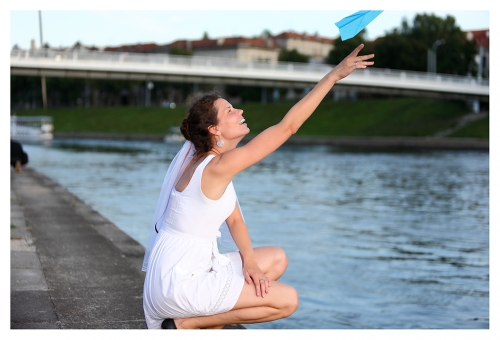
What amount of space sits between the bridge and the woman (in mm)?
35575

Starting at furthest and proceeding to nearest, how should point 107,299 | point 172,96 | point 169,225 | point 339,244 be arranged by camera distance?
point 172,96 → point 339,244 → point 107,299 → point 169,225

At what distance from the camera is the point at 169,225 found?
3.49 m

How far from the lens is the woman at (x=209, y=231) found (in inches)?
130

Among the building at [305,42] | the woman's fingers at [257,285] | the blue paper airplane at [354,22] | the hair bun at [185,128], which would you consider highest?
the building at [305,42]

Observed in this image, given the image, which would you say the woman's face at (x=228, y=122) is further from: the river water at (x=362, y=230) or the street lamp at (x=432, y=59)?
the street lamp at (x=432, y=59)

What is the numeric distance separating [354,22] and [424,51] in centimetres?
6232

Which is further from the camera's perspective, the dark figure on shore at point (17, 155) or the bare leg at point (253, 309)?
the dark figure on shore at point (17, 155)

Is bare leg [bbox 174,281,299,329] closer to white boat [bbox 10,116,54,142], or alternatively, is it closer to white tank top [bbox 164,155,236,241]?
white tank top [bbox 164,155,236,241]

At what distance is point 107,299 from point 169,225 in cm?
142

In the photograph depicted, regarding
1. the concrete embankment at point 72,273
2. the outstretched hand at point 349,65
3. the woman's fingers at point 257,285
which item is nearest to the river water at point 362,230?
the concrete embankment at point 72,273

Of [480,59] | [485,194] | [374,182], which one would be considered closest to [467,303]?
[485,194]

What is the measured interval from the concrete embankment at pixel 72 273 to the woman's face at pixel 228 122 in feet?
4.17

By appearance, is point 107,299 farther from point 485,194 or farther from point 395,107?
point 395,107

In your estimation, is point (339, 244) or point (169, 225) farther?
point (339, 244)
